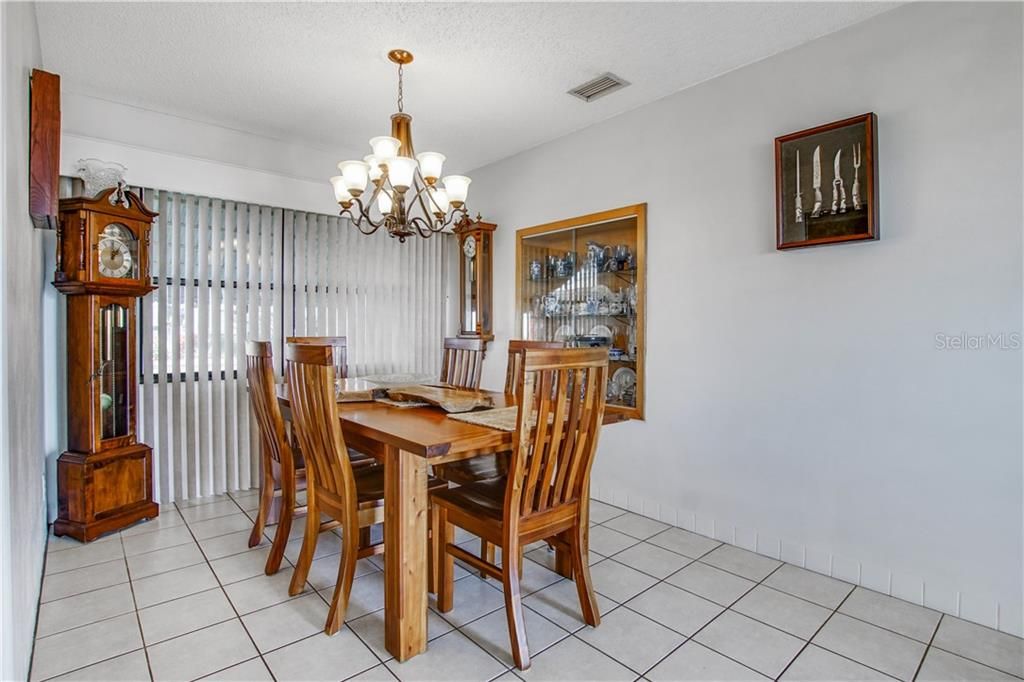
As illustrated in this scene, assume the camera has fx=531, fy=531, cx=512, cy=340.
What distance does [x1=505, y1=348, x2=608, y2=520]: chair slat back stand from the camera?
1777 millimetres

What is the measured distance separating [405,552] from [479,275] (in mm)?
2916

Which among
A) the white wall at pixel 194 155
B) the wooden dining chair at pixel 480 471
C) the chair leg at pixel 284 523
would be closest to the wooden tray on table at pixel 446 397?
the wooden dining chair at pixel 480 471

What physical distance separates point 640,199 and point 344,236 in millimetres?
2336

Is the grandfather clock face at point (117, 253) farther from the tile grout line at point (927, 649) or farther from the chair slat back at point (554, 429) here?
the tile grout line at point (927, 649)

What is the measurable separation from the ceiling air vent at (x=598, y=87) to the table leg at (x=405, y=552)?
235cm

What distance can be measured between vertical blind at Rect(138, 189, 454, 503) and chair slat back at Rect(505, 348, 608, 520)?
2.71m

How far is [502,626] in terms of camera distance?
82.3 inches

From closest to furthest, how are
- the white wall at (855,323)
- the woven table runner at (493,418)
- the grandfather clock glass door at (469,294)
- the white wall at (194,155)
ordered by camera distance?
1. the woven table runner at (493,418)
2. the white wall at (855,323)
3. the white wall at (194,155)
4. the grandfather clock glass door at (469,294)

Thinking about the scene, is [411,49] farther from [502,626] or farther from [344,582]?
[502,626]

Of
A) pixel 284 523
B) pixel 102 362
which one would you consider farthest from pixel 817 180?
pixel 102 362

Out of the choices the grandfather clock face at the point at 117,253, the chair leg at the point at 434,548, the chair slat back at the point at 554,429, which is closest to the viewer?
the chair slat back at the point at 554,429

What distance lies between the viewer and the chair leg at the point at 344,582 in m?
2.00

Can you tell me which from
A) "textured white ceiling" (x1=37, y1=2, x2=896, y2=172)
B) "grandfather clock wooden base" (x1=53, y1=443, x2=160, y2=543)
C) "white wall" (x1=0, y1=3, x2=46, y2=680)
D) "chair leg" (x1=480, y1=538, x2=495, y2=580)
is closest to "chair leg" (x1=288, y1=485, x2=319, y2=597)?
"chair leg" (x1=480, y1=538, x2=495, y2=580)

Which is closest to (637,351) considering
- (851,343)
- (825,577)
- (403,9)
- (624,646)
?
(851,343)
